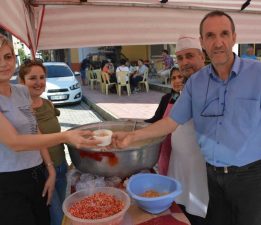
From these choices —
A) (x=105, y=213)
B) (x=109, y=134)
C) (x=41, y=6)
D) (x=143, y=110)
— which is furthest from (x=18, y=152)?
(x=143, y=110)

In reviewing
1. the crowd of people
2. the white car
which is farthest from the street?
the crowd of people

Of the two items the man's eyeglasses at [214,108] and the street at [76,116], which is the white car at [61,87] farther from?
the man's eyeglasses at [214,108]

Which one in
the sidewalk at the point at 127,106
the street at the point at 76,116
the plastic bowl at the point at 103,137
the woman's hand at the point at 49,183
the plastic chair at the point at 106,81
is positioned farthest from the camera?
the plastic chair at the point at 106,81

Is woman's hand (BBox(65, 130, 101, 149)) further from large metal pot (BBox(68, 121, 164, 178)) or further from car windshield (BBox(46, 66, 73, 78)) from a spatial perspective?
car windshield (BBox(46, 66, 73, 78))

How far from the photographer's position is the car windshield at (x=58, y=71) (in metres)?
11.7

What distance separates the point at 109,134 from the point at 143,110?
24.0 ft

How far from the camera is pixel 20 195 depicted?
1.82 metres

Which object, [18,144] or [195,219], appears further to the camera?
[195,219]

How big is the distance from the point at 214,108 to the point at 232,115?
120mm

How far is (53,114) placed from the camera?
2531mm

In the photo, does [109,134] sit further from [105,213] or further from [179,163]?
[179,163]

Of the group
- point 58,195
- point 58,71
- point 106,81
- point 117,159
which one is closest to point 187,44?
point 117,159

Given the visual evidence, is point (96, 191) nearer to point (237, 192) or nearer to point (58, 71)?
point (237, 192)

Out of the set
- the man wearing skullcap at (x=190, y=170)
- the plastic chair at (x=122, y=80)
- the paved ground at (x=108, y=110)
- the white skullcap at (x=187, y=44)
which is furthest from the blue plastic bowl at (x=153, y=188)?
the plastic chair at (x=122, y=80)
